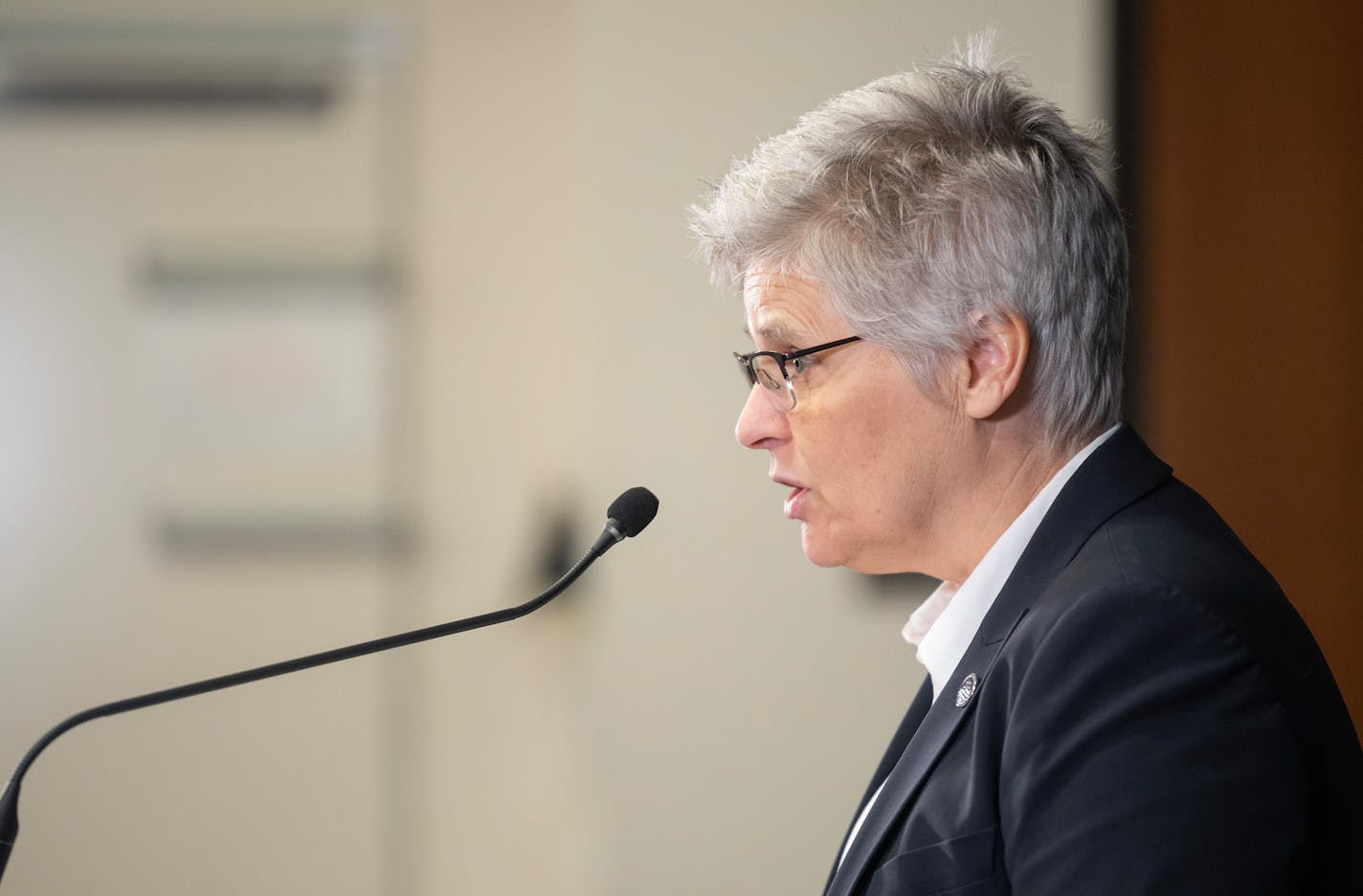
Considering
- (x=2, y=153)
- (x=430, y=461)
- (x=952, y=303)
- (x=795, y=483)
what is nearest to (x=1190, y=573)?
(x=952, y=303)

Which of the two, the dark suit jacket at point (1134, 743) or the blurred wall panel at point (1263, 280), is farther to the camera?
the blurred wall panel at point (1263, 280)

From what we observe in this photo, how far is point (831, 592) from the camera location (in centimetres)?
262

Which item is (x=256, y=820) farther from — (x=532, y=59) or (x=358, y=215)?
(x=532, y=59)

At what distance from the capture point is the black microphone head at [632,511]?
115cm

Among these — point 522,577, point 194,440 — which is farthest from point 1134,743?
point 194,440

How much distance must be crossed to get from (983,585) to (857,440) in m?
0.17

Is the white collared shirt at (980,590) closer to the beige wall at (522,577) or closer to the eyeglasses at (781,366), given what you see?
the eyeglasses at (781,366)

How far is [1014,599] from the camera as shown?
97 cm

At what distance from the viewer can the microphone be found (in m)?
0.95

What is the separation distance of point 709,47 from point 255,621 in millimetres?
1753

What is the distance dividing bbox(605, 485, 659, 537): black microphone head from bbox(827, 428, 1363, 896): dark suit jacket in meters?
0.34

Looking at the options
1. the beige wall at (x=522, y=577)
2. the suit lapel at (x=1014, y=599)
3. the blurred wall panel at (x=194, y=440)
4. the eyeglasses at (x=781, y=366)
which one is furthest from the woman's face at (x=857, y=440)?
the blurred wall panel at (x=194, y=440)

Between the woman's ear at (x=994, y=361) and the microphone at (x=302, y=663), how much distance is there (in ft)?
1.06

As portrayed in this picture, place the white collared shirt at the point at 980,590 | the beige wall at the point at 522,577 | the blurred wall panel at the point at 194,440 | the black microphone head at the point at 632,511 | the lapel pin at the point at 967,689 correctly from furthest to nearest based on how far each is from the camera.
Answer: the blurred wall panel at the point at 194,440
the beige wall at the point at 522,577
the black microphone head at the point at 632,511
the white collared shirt at the point at 980,590
the lapel pin at the point at 967,689
